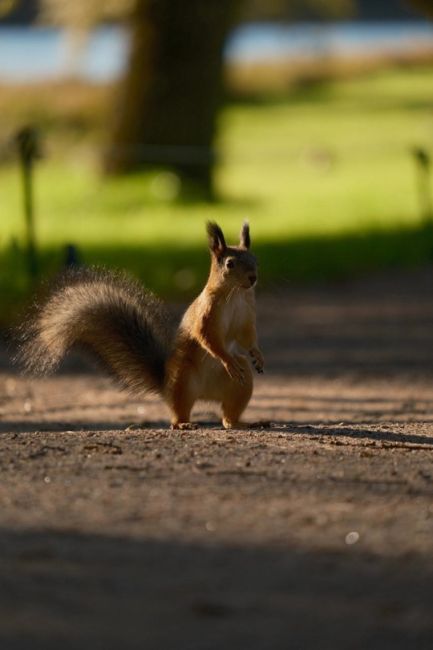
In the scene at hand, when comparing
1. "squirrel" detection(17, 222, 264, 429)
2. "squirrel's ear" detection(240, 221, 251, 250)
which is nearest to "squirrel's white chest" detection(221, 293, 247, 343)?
"squirrel" detection(17, 222, 264, 429)

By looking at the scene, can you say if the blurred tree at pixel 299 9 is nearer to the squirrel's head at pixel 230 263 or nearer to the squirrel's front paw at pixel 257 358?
the squirrel's front paw at pixel 257 358

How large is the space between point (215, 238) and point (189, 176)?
12.1m

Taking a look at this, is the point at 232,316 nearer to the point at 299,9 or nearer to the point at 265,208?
the point at 265,208

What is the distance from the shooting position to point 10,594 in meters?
3.83

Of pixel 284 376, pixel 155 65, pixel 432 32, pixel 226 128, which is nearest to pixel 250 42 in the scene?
pixel 432 32

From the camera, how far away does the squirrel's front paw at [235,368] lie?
616 centimetres

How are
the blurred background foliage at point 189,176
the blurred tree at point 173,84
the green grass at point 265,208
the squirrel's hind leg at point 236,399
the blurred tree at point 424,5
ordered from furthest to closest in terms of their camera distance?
the blurred tree at point 173,84 → the blurred tree at point 424,5 → the blurred background foliage at point 189,176 → the green grass at point 265,208 → the squirrel's hind leg at point 236,399

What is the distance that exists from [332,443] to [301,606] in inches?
83.5

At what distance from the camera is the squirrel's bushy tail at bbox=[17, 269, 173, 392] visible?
6.52 metres

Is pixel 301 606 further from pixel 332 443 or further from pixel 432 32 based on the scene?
pixel 432 32

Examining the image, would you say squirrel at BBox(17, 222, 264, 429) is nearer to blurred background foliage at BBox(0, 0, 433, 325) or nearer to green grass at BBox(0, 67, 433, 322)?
blurred background foliage at BBox(0, 0, 433, 325)

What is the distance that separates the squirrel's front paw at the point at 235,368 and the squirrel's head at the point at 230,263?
0.32m

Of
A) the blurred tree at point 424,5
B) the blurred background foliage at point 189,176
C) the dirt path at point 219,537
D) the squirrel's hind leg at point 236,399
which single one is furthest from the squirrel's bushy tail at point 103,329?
the blurred tree at point 424,5

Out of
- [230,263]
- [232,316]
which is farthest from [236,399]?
[230,263]
